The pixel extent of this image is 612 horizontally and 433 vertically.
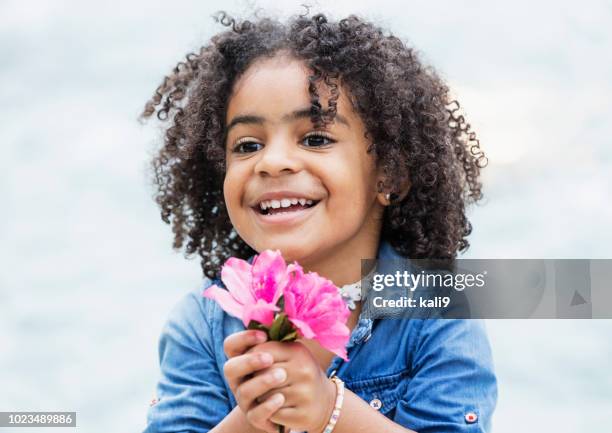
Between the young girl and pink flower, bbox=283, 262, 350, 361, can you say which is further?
the young girl

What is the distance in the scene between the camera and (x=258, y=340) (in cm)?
80

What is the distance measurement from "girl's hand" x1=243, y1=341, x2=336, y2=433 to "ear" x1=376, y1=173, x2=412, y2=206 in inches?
14.9

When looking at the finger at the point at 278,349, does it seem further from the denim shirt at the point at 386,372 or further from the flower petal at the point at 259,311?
the denim shirt at the point at 386,372

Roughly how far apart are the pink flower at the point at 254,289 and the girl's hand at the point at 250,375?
2 centimetres

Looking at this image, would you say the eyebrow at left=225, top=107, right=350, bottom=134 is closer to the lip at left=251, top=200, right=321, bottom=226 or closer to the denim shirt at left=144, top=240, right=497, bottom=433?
the lip at left=251, top=200, right=321, bottom=226

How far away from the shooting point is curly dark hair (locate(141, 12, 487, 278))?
1.18 m

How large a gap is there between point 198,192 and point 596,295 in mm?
566

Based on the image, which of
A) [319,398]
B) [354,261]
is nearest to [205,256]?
[354,261]

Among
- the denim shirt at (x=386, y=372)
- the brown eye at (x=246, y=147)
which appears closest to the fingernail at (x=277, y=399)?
the denim shirt at (x=386, y=372)

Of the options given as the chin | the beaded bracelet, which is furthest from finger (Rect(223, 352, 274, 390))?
the chin

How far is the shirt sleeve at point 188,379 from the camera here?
1.17m

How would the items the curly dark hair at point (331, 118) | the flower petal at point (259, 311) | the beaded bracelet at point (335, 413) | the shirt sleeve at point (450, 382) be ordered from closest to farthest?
the flower petal at point (259, 311) → the beaded bracelet at point (335, 413) → the shirt sleeve at point (450, 382) → the curly dark hair at point (331, 118)

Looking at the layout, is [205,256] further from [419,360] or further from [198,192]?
[419,360]

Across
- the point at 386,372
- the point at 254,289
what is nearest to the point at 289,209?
the point at 386,372
